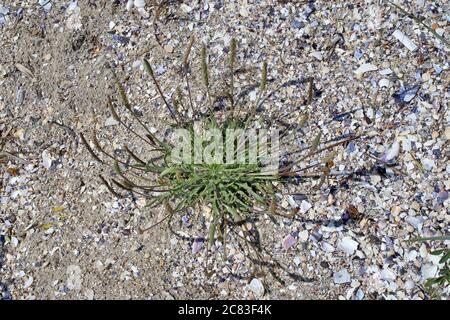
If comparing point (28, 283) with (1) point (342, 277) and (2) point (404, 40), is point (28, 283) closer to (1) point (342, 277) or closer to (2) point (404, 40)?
(1) point (342, 277)

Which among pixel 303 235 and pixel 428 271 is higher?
pixel 303 235

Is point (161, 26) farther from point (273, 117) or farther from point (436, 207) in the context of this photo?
point (436, 207)

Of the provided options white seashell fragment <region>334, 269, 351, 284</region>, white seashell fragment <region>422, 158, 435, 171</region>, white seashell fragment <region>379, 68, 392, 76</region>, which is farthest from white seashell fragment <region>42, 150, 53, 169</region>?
white seashell fragment <region>422, 158, 435, 171</region>

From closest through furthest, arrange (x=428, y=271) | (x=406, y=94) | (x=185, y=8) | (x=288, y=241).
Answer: (x=428, y=271), (x=288, y=241), (x=406, y=94), (x=185, y=8)

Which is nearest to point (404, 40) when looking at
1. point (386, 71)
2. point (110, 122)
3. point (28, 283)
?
point (386, 71)

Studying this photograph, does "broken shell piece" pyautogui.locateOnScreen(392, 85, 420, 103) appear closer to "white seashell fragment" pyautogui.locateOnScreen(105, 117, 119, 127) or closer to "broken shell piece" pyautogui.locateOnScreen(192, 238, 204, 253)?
"broken shell piece" pyautogui.locateOnScreen(192, 238, 204, 253)

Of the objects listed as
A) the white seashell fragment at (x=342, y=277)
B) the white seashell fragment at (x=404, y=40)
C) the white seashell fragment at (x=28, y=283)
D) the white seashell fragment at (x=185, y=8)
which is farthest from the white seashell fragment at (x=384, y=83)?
the white seashell fragment at (x=28, y=283)

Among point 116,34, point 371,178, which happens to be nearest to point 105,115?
point 116,34
